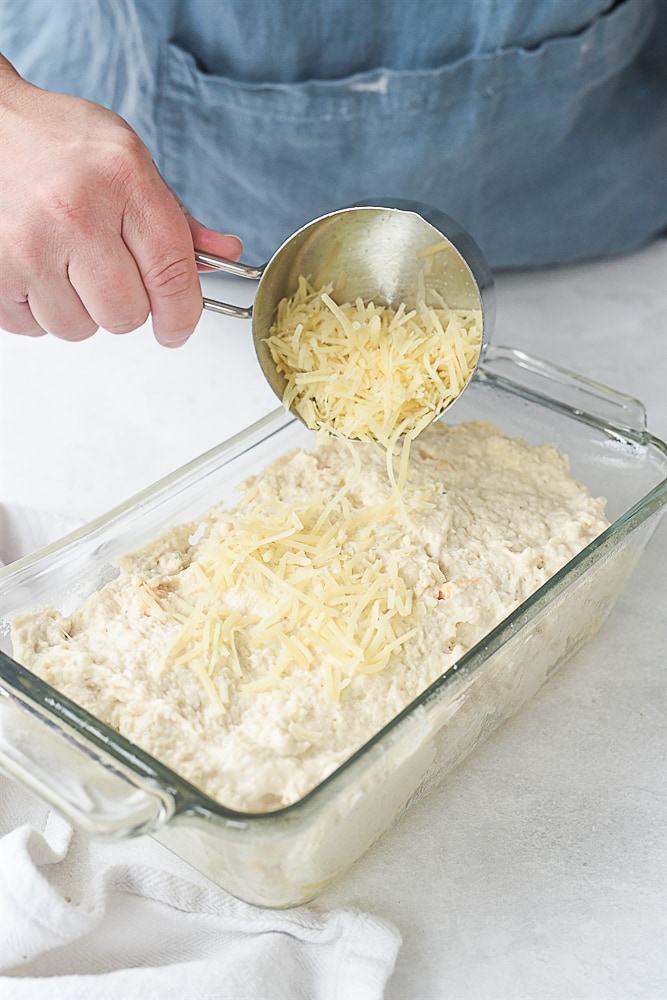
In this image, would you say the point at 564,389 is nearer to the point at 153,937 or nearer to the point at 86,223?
the point at 86,223

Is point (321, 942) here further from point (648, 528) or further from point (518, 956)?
point (648, 528)

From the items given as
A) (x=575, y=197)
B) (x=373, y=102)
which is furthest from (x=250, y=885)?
(x=575, y=197)

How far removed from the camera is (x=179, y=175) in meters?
2.21

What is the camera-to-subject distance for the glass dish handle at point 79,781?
1072 millimetres

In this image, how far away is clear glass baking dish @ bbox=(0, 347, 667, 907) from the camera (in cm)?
111

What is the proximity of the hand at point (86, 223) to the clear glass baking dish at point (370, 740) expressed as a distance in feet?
0.93

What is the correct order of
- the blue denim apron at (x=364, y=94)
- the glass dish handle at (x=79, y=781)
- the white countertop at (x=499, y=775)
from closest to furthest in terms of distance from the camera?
the glass dish handle at (x=79, y=781), the white countertop at (x=499, y=775), the blue denim apron at (x=364, y=94)

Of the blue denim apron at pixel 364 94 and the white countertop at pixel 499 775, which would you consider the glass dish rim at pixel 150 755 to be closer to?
the white countertop at pixel 499 775

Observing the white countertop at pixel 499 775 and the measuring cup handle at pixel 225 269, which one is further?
the measuring cup handle at pixel 225 269

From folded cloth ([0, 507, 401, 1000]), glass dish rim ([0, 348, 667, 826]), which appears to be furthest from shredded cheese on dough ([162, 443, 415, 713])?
folded cloth ([0, 507, 401, 1000])

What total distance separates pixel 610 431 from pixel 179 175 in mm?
1016

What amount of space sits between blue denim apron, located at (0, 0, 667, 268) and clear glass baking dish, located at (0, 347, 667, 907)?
1.67 feet

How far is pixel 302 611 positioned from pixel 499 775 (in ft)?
1.24

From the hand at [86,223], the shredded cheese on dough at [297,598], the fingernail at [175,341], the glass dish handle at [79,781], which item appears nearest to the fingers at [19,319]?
the hand at [86,223]
